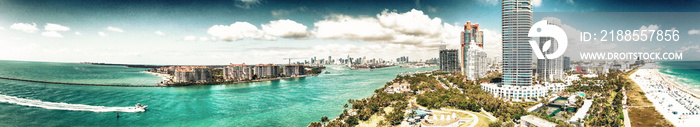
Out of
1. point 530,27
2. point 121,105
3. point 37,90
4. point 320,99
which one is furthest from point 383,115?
point 37,90

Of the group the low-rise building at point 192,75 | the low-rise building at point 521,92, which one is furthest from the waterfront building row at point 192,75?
the low-rise building at point 521,92

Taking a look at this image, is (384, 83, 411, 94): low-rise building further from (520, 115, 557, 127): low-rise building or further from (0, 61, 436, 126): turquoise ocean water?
(520, 115, 557, 127): low-rise building

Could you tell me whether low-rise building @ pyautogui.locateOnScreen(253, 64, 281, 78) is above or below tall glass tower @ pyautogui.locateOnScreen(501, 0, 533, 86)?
below

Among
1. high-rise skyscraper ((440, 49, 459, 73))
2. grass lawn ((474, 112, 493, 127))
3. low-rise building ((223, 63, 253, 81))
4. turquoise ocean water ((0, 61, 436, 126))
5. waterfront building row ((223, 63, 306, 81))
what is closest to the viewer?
grass lawn ((474, 112, 493, 127))

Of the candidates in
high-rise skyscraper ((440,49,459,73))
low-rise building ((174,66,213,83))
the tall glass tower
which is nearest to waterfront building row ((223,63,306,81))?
low-rise building ((174,66,213,83))

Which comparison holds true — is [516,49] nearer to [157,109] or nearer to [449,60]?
[449,60]

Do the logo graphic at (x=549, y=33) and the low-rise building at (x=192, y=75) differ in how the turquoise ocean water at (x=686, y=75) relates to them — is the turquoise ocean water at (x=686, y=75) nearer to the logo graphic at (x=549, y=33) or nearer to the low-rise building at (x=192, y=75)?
the logo graphic at (x=549, y=33)

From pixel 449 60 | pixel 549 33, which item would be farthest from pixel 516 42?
pixel 449 60
